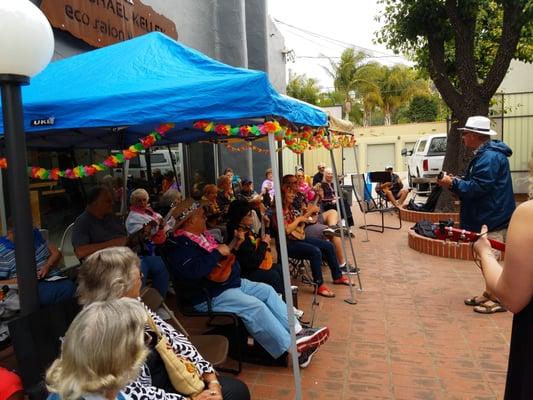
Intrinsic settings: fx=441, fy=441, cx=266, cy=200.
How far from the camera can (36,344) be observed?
7.19 ft

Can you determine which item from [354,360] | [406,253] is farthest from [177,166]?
[354,360]

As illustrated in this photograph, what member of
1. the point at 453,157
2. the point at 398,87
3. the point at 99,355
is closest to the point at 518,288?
the point at 99,355

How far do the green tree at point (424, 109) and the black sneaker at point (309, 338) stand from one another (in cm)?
3508

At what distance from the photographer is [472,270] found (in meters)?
5.91

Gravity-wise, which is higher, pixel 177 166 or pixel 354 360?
pixel 177 166

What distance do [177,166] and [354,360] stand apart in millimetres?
6860

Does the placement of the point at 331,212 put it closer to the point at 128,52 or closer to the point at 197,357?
the point at 128,52

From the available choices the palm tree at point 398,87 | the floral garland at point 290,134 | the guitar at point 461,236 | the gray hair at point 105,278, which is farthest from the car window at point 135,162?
the palm tree at point 398,87

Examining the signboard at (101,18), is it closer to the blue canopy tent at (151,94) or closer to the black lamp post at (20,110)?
the blue canopy tent at (151,94)

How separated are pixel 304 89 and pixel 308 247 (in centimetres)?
2527

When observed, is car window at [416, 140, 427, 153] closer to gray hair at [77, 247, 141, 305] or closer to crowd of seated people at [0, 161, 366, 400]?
crowd of seated people at [0, 161, 366, 400]

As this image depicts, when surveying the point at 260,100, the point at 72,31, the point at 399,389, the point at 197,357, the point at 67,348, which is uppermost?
the point at 72,31

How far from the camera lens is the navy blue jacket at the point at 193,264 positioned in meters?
3.31

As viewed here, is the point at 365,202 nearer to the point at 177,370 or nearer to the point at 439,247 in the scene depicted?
the point at 439,247
